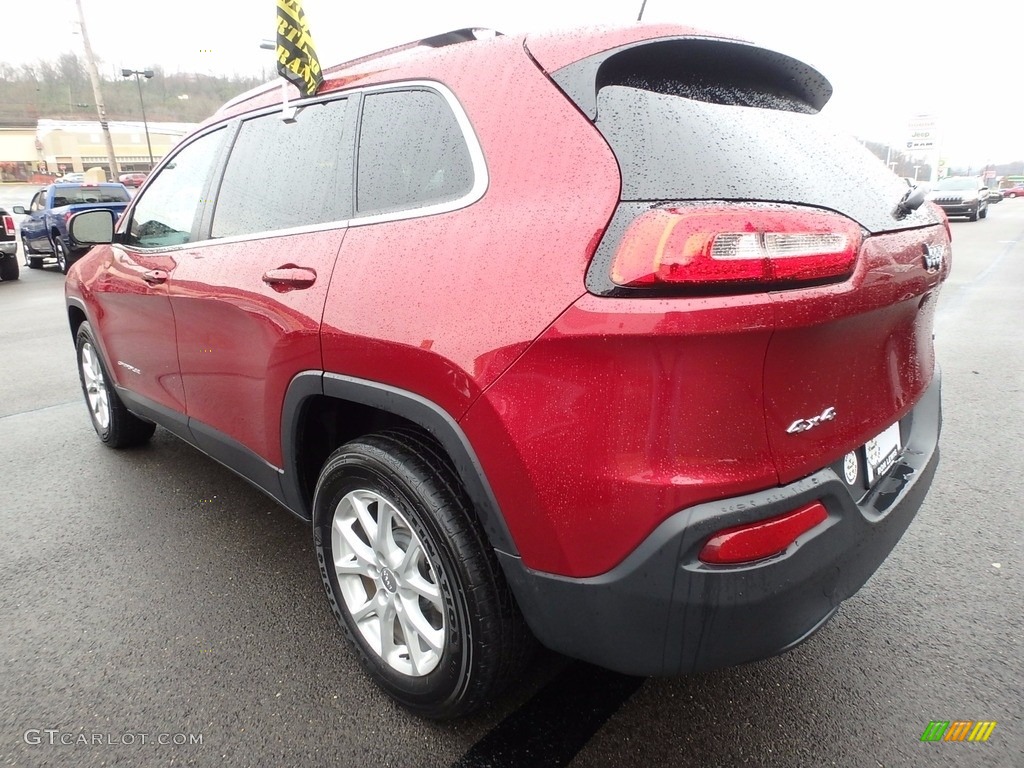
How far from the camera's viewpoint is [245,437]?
2.49 meters

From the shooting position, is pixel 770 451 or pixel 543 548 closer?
pixel 770 451

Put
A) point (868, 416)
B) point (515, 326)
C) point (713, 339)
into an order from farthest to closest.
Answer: point (868, 416), point (515, 326), point (713, 339)

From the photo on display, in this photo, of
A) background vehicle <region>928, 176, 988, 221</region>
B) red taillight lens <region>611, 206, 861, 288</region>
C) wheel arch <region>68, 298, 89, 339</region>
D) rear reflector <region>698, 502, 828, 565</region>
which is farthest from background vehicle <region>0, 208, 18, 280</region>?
background vehicle <region>928, 176, 988, 221</region>

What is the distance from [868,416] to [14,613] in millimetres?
2886

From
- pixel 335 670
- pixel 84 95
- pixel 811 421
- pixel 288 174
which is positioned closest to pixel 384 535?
pixel 335 670

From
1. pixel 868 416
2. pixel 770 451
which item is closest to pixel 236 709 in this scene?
pixel 770 451

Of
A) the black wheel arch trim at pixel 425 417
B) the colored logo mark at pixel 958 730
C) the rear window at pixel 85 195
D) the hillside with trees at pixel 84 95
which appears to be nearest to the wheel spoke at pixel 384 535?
the black wheel arch trim at pixel 425 417

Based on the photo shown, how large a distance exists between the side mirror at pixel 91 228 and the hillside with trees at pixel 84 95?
247 ft

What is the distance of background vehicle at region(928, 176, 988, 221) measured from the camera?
2400cm

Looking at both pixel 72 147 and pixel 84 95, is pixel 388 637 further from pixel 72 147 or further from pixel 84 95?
pixel 84 95

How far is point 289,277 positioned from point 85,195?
49.6 ft

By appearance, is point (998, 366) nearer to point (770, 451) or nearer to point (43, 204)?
point (770, 451)

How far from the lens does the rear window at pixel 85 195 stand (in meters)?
14.0

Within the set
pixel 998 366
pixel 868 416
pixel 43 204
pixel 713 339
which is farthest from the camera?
pixel 43 204
